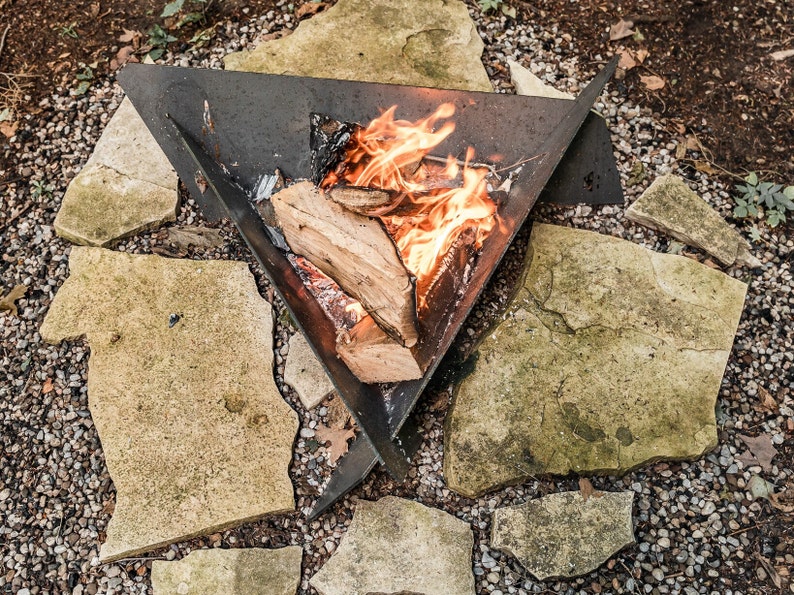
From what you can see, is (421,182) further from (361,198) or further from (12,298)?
(12,298)

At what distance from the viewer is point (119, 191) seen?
3.67 m

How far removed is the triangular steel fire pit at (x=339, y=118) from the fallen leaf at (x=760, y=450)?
1.34 metres

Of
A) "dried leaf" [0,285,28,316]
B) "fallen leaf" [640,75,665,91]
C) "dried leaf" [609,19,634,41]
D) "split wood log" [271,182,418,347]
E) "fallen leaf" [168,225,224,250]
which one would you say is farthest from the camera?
"dried leaf" [609,19,634,41]

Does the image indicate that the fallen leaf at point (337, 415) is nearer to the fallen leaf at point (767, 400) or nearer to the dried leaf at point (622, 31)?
the fallen leaf at point (767, 400)

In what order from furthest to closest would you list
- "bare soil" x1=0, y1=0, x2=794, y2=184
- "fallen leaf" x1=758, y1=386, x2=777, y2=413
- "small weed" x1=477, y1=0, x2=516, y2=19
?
"small weed" x1=477, y1=0, x2=516, y2=19, "bare soil" x1=0, y1=0, x2=794, y2=184, "fallen leaf" x1=758, y1=386, x2=777, y2=413

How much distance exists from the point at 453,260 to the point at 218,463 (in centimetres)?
138

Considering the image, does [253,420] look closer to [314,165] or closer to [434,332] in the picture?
[434,332]

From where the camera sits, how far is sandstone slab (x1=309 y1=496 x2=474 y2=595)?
2.75 m

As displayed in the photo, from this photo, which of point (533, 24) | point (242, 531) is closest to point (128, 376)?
point (242, 531)

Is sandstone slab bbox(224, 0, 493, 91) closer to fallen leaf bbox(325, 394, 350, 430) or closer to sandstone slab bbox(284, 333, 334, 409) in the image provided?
sandstone slab bbox(284, 333, 334, 409)

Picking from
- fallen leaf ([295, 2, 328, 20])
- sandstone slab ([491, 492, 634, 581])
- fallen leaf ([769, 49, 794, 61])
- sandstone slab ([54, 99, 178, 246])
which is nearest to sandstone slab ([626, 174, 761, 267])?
fallen leaf ([769, 49, 794, 61])

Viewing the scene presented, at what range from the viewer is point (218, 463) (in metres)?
3.00

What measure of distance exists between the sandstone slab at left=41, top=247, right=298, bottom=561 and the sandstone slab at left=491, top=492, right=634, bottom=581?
0.97m

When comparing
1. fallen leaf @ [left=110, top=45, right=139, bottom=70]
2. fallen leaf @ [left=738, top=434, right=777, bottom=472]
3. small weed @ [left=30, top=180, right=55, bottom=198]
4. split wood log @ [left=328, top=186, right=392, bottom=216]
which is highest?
split wood log @ [left=328, top=186, right=392, bottom=216]
